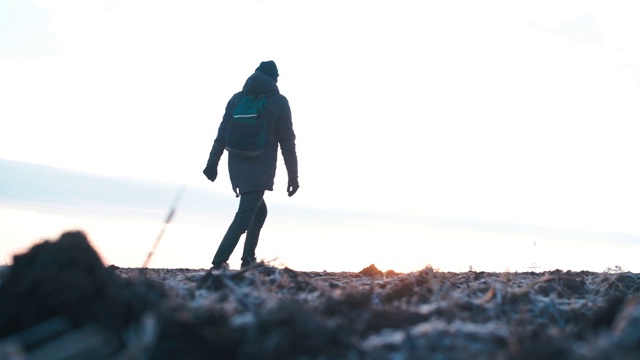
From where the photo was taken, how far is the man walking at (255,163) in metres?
8.70

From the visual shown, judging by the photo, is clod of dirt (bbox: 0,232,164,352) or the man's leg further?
the man's leg

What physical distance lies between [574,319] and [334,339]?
2.26 meters

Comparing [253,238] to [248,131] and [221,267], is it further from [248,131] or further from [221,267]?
[221,267]

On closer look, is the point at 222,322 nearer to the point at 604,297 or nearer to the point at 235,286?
the point at 235,286

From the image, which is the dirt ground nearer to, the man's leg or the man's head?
the man's leg

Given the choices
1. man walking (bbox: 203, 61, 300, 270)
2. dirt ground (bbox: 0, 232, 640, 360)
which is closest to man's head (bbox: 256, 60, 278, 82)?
man walking (bbox: 203, 61, 300, 270)

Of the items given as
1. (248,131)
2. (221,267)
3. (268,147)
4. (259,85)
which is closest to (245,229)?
(268,147)

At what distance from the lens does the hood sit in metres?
8.98

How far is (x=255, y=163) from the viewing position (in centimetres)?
878

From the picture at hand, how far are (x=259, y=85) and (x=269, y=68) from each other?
0.46 m

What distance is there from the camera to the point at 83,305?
3893 mm

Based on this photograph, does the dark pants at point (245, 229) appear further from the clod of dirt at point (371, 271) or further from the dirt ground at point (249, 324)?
the dirt ground at point (249, 324)

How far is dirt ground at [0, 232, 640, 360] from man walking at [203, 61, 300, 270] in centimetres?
352

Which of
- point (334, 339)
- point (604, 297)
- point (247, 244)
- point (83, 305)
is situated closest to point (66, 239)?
point (83, 305)
